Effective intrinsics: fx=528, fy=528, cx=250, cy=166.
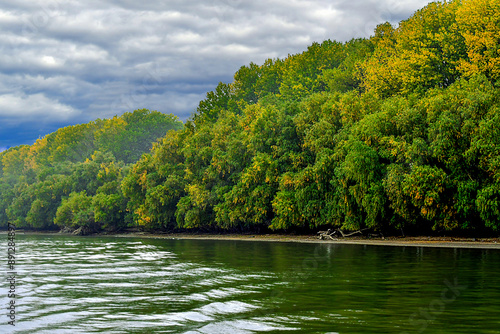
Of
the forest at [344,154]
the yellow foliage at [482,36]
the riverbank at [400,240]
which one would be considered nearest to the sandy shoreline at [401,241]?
the riverbank at [400,240]

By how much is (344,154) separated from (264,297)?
112 feet

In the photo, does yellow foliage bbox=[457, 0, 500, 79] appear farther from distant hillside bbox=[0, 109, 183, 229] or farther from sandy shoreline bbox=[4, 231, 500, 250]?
distant hillside bbox=[0, 109, 183, 229]

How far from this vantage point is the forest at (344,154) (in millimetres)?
43125

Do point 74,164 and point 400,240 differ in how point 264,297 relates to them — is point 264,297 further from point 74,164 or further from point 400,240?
point 74,164

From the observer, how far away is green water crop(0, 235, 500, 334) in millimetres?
13711

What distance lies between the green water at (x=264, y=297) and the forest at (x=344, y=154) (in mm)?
13640

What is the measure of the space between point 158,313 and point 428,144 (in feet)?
117

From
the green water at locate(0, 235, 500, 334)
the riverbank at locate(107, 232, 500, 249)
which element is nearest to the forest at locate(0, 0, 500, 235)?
the riverbank at locate(107, 232, 500, 249)

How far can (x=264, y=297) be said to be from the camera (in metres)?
18.2

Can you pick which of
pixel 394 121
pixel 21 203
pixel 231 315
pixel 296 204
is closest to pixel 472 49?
pixel 394 121

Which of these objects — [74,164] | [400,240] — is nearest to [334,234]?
[400,240]

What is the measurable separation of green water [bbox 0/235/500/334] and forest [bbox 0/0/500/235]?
44.8ft

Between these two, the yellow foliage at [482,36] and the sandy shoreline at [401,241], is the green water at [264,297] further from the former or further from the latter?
the yellow foliage at [482,36]

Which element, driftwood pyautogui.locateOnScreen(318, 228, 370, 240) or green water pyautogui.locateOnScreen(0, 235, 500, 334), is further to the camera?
driftwood pyautogui.locateOnScreen(318, 228, 370, 240)
